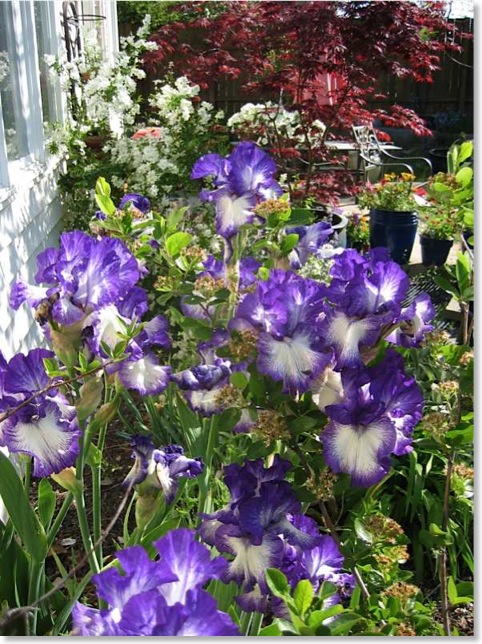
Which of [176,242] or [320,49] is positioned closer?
[176,242]

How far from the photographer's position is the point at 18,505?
3.89 ft

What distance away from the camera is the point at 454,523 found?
1999 mm

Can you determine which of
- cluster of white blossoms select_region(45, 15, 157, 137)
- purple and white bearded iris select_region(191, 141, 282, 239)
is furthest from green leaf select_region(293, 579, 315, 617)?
cluster of white blossoms select_region(45, 15, 157, 137)

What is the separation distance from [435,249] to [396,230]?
1.17ft

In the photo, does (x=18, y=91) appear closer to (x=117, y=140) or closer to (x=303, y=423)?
(x=117, y=140)

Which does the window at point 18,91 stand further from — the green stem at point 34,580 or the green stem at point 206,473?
the green stem at point 34,580

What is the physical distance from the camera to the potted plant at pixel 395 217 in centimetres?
560

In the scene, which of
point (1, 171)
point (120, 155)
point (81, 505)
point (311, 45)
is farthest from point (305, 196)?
point (81, 505)

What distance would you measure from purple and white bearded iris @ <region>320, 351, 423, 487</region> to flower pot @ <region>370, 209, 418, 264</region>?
4699mm

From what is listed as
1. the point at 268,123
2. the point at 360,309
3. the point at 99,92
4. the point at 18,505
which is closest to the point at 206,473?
the point at 18,505

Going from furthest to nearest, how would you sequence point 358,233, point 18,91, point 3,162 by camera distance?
1. point 358,233
2. point 18,91
3. point 3,162

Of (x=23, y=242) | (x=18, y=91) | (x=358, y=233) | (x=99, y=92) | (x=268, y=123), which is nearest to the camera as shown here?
(x=23, y=242)

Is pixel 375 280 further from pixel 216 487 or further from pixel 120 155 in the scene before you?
pixel 120 155

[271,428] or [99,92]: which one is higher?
[99,92]
